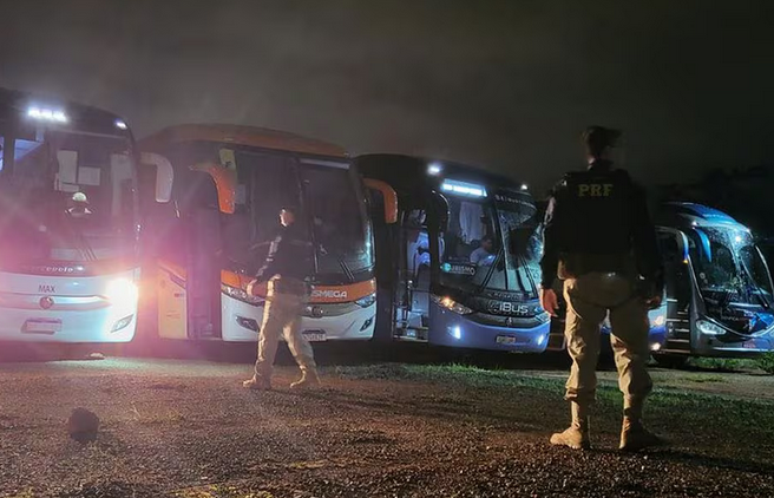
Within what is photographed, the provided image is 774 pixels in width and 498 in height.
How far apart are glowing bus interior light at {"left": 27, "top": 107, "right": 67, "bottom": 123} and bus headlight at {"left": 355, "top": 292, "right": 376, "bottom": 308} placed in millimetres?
5168

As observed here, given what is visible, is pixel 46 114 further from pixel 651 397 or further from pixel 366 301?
pixel 651 397

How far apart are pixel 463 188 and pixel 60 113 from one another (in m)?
6.71

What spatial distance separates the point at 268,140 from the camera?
12.9 meters

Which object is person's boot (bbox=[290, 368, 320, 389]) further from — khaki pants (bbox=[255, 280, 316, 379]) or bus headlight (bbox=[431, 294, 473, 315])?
bus headlight (bbox=[431, 294, 473, 315])

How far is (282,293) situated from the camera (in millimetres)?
8461

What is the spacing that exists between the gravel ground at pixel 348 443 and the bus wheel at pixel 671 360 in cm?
819

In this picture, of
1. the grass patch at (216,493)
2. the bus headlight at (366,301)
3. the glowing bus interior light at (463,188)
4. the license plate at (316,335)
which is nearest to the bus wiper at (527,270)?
the glowing bus interior light at (463,188)

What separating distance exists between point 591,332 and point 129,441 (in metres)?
3.18

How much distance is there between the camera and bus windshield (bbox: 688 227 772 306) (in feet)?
53.5

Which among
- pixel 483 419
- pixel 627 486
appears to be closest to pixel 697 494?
pixel 627 486

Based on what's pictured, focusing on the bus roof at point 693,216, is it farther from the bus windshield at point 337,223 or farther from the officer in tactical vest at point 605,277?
the officer in tactical vest at point 605,277

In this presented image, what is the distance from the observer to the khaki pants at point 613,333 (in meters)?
5.19

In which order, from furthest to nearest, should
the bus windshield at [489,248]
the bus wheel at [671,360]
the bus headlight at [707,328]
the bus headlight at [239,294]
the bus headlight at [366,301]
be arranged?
the bus wheel at [671,360] → the bus headlight at [707,328] → the bus windshield at [489,248] → the bus headlight at [366,301] → the bus headlight at [239,294]

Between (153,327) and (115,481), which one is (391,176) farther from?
(115,481)
